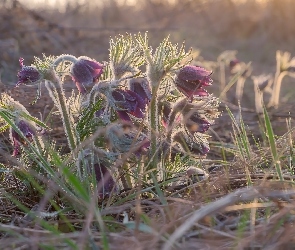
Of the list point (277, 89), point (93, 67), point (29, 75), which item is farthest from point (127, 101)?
point (277, 89)

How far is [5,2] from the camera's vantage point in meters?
5.26

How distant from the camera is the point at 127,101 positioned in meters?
1.61

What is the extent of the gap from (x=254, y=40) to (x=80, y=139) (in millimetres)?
6441

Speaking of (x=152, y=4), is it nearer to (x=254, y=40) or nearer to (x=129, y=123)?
(x=254, y=40)

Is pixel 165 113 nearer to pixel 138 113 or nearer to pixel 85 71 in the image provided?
pixel 138 113

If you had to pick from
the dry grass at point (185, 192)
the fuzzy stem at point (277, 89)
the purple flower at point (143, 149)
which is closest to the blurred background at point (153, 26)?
the dry grass at point (185, 192)

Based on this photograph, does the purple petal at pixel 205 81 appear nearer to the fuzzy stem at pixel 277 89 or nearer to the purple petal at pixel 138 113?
the purple petal at pixel 138 113

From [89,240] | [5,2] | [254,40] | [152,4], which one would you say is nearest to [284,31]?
[254,40]

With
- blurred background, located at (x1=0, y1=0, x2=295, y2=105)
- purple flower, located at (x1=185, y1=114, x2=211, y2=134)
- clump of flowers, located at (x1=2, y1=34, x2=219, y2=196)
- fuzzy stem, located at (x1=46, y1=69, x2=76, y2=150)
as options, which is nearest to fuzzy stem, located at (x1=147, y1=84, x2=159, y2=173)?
clump of flowers, located at (x1=2, y1=34, x2=219, y2=196)

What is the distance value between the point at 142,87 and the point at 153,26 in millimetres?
6020

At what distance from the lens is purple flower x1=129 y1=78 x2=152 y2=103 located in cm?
164

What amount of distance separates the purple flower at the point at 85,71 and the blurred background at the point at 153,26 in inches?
99.0

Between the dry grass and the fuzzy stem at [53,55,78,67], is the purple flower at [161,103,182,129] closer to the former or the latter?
the dry grass

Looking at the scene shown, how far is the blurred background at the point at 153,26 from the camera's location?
507 centimetres
